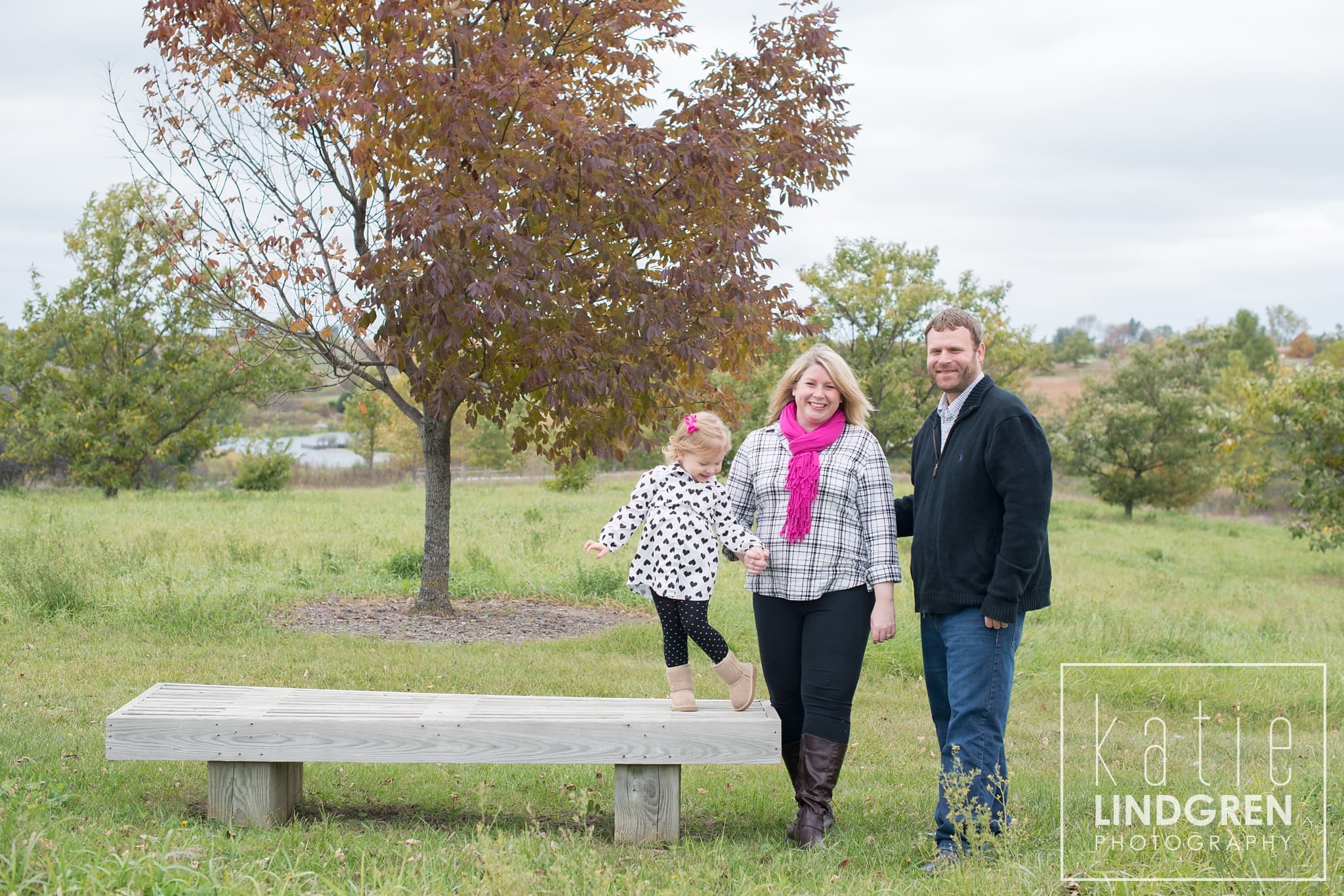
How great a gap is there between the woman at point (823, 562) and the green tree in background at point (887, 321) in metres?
17.4

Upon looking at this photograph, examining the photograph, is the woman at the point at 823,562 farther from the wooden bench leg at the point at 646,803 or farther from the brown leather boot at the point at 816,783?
the wooden bench leg at the point at 646,803

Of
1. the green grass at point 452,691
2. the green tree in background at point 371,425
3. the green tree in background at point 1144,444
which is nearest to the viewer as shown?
the green grass at point 452,691

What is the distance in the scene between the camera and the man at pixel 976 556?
4004 millimetres

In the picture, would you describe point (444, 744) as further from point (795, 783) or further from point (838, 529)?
point (838, 529)

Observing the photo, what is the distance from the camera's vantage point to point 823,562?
4.41 m

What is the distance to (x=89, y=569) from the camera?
33.5 ft

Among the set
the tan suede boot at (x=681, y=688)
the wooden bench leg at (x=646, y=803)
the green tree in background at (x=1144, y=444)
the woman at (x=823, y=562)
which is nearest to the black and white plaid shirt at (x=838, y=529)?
the woman at (x=823, y=562)

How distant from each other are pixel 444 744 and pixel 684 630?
1.08 m

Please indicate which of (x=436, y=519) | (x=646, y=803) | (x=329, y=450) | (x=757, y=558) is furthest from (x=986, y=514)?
(x=329, y=450)

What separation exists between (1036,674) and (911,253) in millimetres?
17198

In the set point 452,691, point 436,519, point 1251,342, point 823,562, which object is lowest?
point 452,691

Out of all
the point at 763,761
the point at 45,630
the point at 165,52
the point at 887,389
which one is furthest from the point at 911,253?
the point at 763,761

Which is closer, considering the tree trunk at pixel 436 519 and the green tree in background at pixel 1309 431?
the tree trunk at pixel 436 519

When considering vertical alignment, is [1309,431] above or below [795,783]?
above
